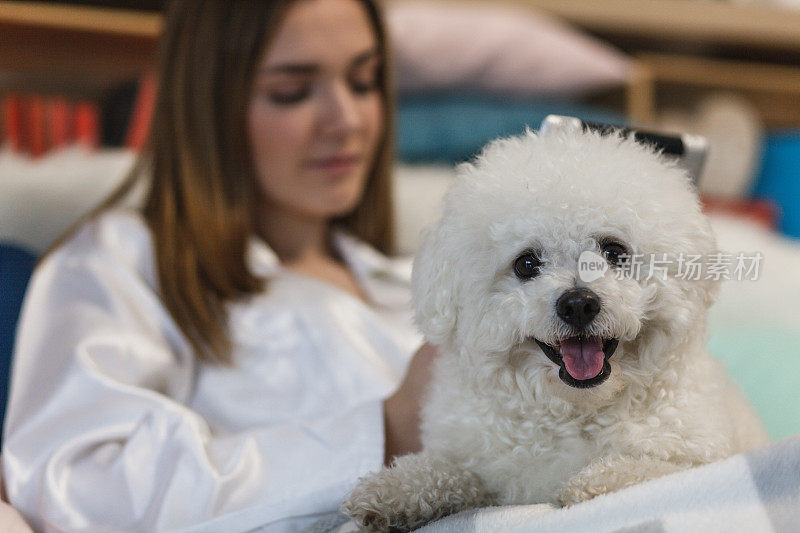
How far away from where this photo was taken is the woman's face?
105cm

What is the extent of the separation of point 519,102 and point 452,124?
0.23 metres

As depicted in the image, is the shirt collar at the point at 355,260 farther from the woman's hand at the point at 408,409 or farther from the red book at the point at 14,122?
the red book at the point at 14,122

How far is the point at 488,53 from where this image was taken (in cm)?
174

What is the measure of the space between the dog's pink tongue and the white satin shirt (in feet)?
0.95

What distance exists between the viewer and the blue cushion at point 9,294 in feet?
3.03

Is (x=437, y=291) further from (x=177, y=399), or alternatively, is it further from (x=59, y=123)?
(x=59, y=123)

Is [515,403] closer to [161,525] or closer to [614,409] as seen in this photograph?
[614,409]

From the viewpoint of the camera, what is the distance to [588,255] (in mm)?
540

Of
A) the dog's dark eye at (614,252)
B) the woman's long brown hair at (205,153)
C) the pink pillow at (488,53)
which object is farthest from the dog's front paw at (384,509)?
the pink pillow at (488,53)

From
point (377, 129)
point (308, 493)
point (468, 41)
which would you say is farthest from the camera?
point (468, 41)

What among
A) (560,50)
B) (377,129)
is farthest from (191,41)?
(560,50)

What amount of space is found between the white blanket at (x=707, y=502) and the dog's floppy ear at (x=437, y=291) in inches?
7.0

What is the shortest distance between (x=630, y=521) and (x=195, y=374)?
66 cm

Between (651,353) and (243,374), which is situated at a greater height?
(651,353)
